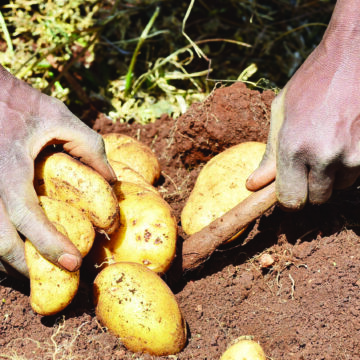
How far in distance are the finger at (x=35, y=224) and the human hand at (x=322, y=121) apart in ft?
2.64

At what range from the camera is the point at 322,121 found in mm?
1902

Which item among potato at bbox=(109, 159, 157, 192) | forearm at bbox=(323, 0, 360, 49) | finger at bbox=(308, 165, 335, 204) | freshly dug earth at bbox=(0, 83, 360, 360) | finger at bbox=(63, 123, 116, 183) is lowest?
freshly dug earth at bbox=(0, 83, 360, 360)

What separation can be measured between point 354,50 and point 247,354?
1116 millimetres

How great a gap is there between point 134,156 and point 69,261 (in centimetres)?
90

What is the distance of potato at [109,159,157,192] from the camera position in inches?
95.6

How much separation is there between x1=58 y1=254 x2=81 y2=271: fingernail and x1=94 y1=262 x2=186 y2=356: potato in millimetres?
177

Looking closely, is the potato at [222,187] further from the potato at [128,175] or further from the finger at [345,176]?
the finger at [345,176]

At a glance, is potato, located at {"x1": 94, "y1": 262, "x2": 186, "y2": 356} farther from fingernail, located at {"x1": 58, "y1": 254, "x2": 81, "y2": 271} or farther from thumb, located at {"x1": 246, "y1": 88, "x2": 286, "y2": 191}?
thumb, located at {"x1": 246, "y1": 88, "x2": 286, "y2": 191}

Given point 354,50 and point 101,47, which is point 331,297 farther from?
point 101,47

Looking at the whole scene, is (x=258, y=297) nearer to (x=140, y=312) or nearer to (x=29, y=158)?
(x=140, y=312)

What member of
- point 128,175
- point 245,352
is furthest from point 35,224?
point 245,352

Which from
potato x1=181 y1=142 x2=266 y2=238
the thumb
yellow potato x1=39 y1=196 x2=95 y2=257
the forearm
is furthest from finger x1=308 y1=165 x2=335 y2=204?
yellow potato x1=39 y1=196 x2=95 y2=257

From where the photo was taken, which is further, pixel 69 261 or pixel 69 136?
pixel 69 136

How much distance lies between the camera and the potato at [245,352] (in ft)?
6.00
